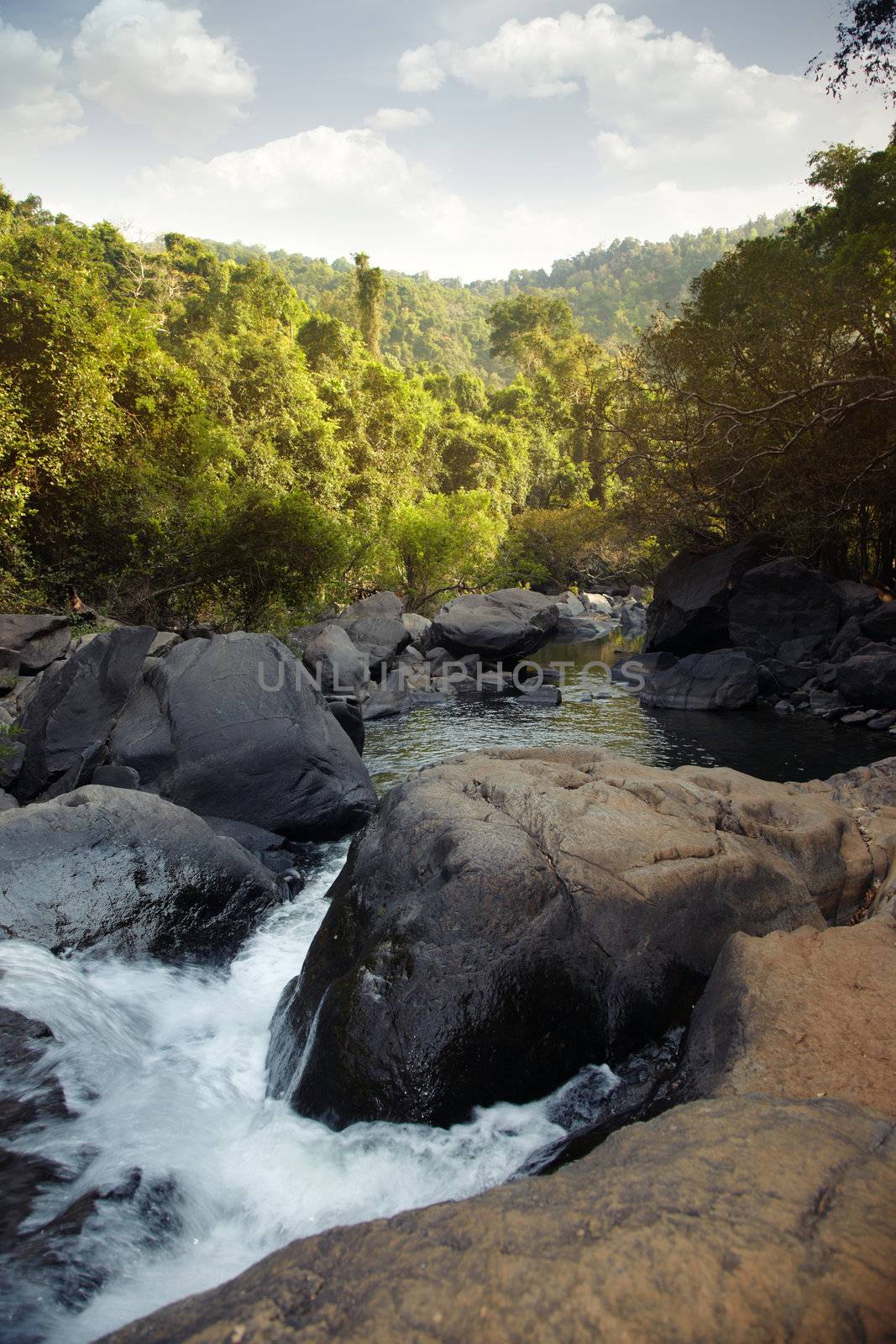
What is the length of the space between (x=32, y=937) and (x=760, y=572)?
17.1m

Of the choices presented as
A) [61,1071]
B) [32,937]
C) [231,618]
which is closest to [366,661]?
[231,618]

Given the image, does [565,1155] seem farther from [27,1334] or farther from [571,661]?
[571,661]

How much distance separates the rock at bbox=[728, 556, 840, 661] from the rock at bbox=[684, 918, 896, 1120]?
1489 centimetres

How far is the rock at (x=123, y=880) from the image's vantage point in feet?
16.9

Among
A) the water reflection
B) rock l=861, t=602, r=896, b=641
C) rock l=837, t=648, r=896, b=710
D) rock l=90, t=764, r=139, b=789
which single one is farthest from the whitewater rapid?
rock l=861, t=602, r=896, b=641

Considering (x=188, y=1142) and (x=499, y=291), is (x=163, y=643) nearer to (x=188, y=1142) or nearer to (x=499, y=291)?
(x=188, y=1142)

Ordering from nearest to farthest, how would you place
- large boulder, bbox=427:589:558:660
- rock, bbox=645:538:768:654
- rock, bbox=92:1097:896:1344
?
rock, bbox=92:1097:896:1344, large boulder, bbox=427:589:558:660, rock, bbox=645:538:768:654

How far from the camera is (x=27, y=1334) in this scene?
2459 mm

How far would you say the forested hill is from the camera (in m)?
93.9

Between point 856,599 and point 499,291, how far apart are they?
173 metres

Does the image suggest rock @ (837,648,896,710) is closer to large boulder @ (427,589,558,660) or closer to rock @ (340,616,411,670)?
large boulder @ (427,589,558,660)

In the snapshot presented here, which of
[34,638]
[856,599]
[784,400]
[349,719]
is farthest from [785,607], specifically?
[34,638]

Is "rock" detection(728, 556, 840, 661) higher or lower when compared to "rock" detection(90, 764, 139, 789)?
higher

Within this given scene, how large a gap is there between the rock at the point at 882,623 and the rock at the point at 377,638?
10344 mm
